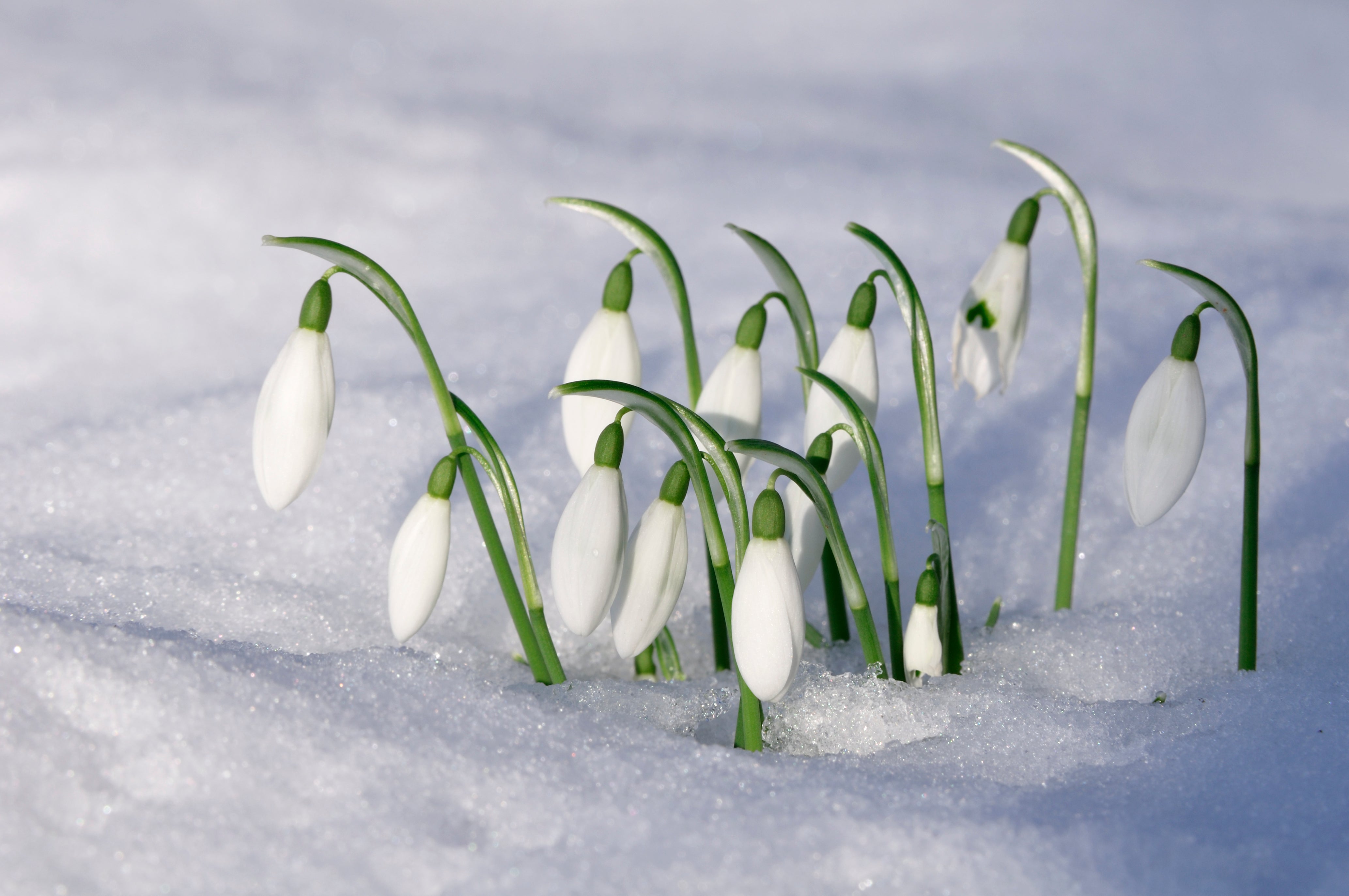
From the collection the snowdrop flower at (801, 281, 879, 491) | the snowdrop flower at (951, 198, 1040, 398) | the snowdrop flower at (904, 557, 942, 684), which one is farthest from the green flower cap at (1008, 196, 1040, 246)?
the snowdrop flower at (904, 557, 942, 684)

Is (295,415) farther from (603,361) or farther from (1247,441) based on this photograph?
(1247,441)

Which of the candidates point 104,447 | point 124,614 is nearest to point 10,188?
point 104,447

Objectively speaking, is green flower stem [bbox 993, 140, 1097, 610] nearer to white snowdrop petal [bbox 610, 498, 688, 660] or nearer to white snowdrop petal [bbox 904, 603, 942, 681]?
white snowdrop petal [bbox 904, 603, 942, 681]

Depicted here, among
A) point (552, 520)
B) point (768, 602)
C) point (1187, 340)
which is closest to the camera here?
point (768, 602)

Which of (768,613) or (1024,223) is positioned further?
(1024,223)

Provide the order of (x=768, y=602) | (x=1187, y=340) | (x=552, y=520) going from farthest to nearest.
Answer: (x=552, y=520)
(x=1187, y=340)
(x=768, y=602)

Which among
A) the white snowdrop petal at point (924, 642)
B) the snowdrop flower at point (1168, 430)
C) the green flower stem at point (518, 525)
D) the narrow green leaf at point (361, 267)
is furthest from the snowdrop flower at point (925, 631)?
the narrow green leaf at point (361, 267)

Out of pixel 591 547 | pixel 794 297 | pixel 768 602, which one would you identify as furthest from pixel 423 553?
pixel 794 297
